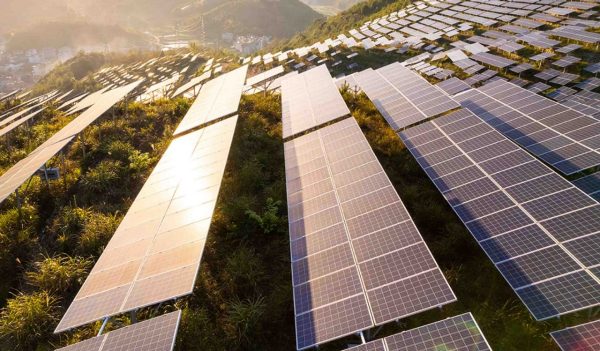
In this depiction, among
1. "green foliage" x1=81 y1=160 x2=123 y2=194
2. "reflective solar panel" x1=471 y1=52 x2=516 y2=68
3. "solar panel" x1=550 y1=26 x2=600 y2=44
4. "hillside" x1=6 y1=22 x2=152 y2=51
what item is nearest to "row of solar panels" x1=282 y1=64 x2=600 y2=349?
"green foliage" x1=81 y1=160 x2=123 y2=194

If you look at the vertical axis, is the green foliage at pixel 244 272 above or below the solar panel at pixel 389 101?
below

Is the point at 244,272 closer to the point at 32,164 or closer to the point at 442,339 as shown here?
the point at 442,339

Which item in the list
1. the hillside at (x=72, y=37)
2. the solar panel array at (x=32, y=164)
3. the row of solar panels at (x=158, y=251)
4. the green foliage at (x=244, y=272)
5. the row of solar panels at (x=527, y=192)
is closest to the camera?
the row of solar panels at (x=527, y=192)

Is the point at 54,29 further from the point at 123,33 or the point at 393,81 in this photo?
the point at 393,81

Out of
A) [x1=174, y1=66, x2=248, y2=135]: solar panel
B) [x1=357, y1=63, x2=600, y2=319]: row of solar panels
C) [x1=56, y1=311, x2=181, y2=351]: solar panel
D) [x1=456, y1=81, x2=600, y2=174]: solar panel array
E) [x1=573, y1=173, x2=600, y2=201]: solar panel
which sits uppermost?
[x1=174, y1=66, x2=248, y2=135]: solar panel

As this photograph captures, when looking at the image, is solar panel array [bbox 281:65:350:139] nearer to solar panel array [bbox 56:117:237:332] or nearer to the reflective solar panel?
solar panel array [bbox 56:117:237:332]

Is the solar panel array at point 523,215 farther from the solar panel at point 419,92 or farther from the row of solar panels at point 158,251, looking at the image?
the row of solar panels at point 158,251

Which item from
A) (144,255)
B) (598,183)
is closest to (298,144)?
(144,255)

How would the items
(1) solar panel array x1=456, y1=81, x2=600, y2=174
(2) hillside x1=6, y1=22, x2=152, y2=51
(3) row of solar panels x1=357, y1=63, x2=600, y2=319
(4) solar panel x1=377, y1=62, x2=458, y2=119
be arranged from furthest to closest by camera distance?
(2) hillside x1=6, y1=22, x2=152, y2=51 → (4) solar panel x1=377, y1=62, x2=458, y2=119 → (1) solar panel array x1=456, y1=81, x2=600, y2=174 → (3) row of solar panels x1=357, y1=63, x2=600, y2=319

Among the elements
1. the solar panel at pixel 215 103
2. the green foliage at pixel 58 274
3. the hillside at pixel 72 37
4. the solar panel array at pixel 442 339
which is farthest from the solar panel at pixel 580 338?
the hillside at pixel 72 37
